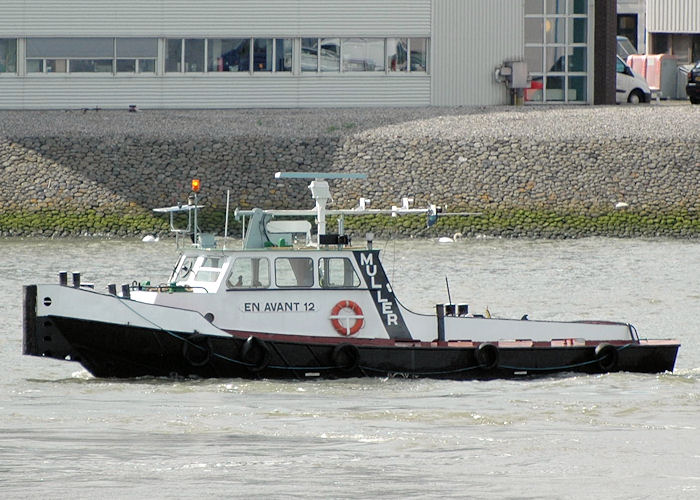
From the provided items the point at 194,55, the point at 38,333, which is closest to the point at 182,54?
the point at 194,55

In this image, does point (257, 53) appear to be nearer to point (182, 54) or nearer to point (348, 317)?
point (182, 54)

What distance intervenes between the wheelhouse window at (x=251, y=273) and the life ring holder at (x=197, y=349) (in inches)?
30.7

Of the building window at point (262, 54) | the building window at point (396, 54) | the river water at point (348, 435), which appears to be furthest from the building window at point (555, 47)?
the river water at point (348, 435)

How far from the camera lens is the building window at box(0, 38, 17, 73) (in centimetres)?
4269

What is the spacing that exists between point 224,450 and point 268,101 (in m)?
29.2

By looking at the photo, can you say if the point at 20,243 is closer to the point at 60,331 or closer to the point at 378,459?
the point at 60,331

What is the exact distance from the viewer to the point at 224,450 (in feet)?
47.8

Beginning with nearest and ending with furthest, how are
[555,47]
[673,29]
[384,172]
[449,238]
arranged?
[449,238]
[384,172]
[555,47]
[673,29]

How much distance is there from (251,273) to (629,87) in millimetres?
30591

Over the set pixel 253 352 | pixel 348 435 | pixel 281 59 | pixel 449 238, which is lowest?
pixel 348 435

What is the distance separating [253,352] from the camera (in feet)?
58.4

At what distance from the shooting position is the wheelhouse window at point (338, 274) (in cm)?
1830

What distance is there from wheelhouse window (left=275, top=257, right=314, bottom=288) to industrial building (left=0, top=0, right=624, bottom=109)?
25.1 m

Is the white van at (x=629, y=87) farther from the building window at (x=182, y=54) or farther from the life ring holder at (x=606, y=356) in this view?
the life ring holder at (x=606, y=356)
